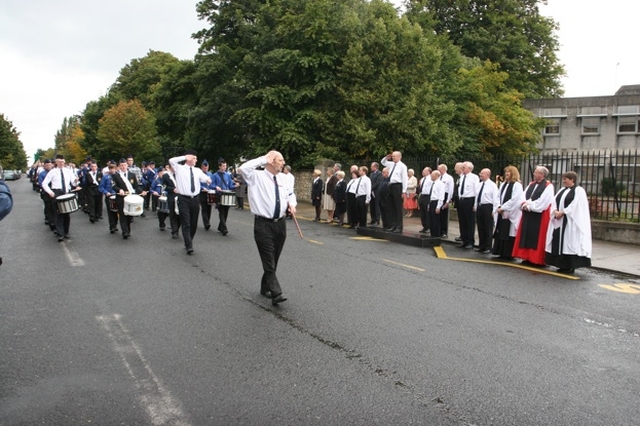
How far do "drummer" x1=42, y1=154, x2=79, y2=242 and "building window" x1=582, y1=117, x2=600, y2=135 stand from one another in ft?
157

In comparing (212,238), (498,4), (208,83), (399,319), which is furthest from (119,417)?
(498,4)

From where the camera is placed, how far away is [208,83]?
3322cm

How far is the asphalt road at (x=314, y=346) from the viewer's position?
154 inches

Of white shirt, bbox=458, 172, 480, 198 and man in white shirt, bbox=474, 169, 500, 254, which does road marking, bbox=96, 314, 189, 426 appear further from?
white shirt, bbox=458, 172, 480, 198

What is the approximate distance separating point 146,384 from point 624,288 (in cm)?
770

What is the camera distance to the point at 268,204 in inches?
279

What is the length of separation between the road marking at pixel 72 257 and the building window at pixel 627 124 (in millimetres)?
49624

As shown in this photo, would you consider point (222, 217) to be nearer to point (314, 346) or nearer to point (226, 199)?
point (226, 199)

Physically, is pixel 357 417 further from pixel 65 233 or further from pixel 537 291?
pixel 65 233

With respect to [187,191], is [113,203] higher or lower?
lower

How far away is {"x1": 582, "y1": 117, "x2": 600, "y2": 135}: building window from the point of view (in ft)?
160

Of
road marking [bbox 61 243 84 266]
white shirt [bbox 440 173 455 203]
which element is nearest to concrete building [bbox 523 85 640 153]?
white shirt [bbox 440 173 455 203]

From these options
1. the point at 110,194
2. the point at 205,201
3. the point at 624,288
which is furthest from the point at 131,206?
the point at 624,288

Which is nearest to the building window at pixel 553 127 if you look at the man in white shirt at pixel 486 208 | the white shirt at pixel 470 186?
the white shirt at pixel 470 186
